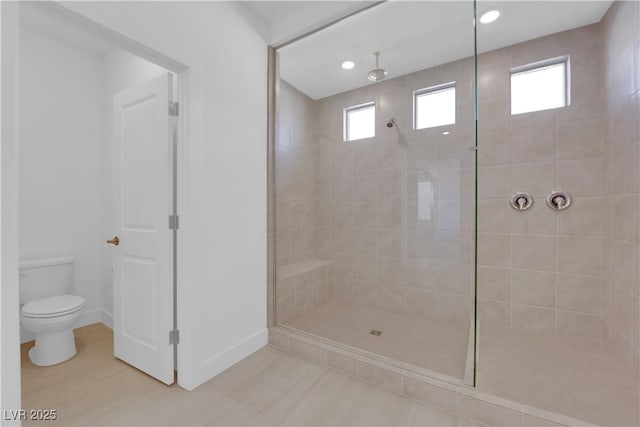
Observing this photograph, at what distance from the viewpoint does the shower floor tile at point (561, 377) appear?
4.49ft

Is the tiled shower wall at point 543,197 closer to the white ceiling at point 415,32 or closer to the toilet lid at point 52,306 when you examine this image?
the white ceiling at point 415,32

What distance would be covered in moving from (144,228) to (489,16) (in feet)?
9.44

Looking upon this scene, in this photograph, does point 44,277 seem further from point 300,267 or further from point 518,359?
point 518,359

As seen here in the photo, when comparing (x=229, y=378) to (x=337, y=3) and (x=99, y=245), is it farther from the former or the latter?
(x=337, y=3)

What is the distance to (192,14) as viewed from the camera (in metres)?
1.62

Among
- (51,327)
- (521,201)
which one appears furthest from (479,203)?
(51,327)

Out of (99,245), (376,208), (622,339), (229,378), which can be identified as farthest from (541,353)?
(99,245)

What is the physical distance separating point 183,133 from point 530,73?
9.16 feet

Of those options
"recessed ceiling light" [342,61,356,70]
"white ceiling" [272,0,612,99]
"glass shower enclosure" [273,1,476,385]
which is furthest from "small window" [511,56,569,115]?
"recessed ceiling light" [342,61,356,70]

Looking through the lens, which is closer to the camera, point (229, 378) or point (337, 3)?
point (229, 378)

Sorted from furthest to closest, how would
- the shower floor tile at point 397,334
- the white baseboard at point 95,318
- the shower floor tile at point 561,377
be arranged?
the white baseboard at point 95,318 < the shower floor tile at point 397,334 < the shower floor tile at point 561,377

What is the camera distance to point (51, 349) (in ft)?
6.06

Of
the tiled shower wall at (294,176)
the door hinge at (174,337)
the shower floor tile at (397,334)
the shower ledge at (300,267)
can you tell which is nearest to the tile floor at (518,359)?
the shower floor tile at (397,334)

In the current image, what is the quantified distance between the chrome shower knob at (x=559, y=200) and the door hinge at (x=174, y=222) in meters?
2.77
